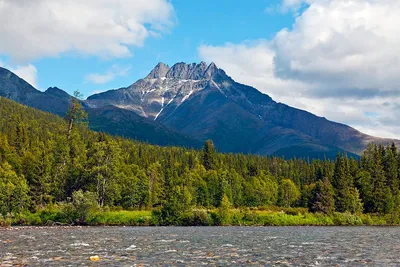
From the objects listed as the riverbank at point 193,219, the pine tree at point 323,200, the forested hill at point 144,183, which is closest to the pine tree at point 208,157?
the forested hill at point 144,183

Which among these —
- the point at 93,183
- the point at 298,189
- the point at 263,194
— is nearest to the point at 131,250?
the point at 93,183

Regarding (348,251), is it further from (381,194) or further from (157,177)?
(157,177)

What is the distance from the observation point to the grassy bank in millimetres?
94500

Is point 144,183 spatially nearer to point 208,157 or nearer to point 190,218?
point 190,218

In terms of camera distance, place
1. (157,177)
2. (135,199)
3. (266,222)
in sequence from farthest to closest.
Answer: (157,177) → (135,199) → (266,222)

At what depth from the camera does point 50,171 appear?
12362cm

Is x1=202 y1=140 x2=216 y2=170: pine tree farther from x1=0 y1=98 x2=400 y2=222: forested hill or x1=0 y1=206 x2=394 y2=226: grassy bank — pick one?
x1=0 y1=206 x2=394 y2=226: grassy bank

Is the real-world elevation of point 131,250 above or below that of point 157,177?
below

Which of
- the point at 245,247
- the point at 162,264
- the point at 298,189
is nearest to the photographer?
the point at 162,264

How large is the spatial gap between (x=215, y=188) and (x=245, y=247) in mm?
112076

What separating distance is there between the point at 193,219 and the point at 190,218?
2.39 ft

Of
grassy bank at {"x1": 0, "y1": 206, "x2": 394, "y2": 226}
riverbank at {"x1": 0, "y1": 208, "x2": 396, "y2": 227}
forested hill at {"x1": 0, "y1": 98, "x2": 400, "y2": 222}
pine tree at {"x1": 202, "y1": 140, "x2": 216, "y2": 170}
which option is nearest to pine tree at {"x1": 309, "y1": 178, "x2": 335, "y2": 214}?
forested hill at {"x1": 0, "y1": 98, "x2": 400, "y2": 222}

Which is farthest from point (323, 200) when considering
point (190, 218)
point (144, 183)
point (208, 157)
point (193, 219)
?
point (208, 157)

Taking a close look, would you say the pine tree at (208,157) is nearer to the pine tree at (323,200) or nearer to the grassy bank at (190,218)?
→ the pine tree at (323,200)
